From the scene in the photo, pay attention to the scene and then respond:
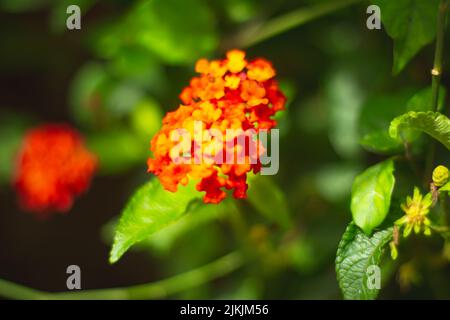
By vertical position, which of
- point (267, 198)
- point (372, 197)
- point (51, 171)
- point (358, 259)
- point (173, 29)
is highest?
point (173, 29)

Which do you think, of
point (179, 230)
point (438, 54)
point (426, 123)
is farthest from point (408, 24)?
point (179, 230)

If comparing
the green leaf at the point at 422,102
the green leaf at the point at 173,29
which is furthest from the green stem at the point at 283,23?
the green leaf at the point at 422,102

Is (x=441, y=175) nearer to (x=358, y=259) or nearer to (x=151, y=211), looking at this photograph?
(x=358, y=259)

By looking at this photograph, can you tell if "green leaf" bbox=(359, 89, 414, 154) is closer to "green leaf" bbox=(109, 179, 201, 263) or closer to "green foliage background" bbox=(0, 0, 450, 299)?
"green foliage background" bbox=(0, 0, 450, 299)

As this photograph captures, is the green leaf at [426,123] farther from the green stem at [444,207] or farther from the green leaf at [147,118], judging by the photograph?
the green leaf at [147,118]

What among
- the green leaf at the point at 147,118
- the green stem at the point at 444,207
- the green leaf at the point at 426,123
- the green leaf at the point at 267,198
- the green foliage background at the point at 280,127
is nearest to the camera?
the green leaf at the point at 426,123

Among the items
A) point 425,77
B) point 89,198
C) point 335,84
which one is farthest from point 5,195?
point 425,77
